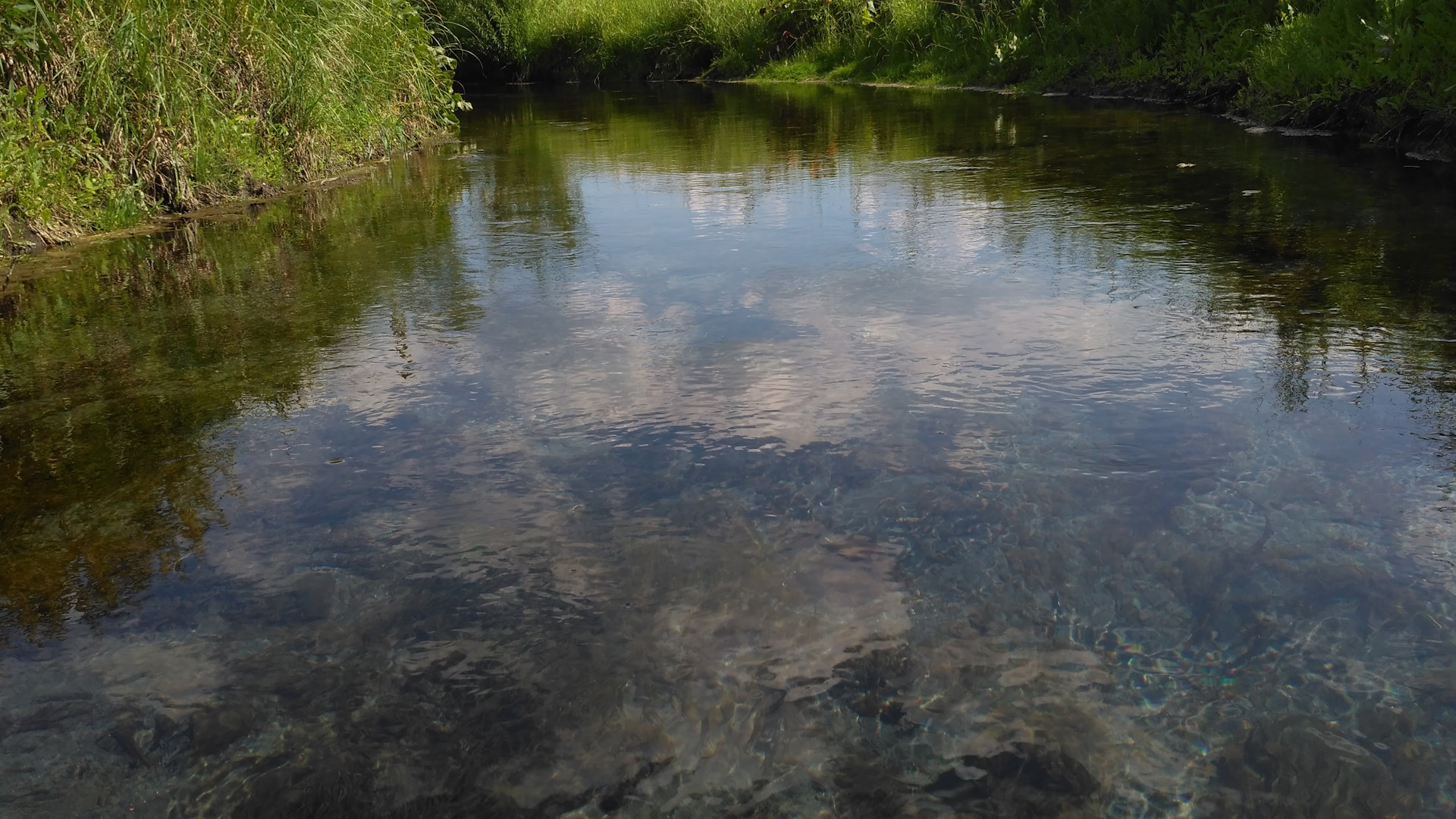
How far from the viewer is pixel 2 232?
569 cm

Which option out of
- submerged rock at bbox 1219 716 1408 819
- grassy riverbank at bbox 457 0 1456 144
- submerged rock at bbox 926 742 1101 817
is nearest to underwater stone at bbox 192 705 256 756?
submerged rock at bbox 926 742 1101 817

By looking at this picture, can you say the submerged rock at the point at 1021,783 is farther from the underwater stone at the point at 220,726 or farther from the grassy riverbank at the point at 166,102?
the grassy riverbank at the point at 166,102

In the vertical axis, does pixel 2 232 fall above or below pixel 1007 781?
above

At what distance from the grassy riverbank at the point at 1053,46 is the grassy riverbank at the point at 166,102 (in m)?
7.26

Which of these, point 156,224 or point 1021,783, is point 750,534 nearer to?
point 1021,783

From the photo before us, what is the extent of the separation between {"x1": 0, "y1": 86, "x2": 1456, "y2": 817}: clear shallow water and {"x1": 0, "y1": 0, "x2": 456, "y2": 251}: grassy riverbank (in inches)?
43.0

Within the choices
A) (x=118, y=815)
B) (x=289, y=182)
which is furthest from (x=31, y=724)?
(x=289, y=182)

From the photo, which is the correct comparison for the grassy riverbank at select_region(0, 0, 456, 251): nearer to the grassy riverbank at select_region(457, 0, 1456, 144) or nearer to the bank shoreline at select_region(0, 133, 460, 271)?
the bank shoreline at select_region(0, 133, 460, 271)

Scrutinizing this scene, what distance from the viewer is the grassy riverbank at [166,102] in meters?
5.80

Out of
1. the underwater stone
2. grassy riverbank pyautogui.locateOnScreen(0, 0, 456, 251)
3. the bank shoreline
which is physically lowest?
the underwater stone

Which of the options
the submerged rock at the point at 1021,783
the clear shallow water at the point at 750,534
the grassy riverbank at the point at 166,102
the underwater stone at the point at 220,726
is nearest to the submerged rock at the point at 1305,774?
the clear shallow water at the point at 750,534

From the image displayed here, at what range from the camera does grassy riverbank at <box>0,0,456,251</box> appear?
228 inches

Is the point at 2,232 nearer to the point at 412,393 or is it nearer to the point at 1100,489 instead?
the point at 412,393

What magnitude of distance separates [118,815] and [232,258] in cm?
455
